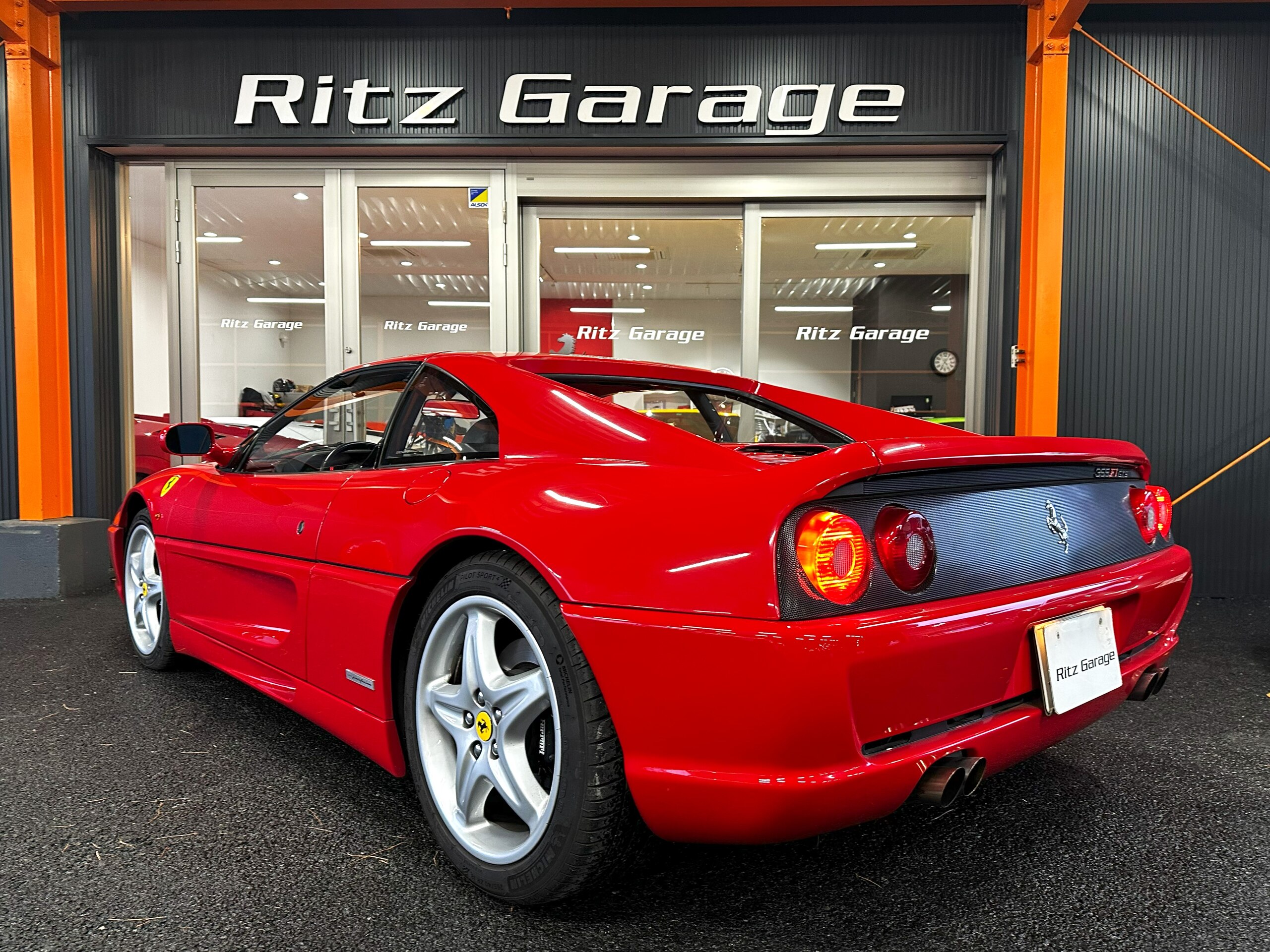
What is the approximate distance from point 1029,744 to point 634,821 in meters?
0.71

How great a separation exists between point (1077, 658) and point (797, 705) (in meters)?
0.64

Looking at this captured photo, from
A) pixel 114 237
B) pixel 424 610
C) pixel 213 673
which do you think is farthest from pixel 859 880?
pixel 114 237

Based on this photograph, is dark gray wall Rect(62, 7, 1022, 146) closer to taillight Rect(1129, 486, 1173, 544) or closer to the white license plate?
taillight Rect(1129, 486, 1173, 544)

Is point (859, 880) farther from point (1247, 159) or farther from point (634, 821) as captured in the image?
point (1247, 159)

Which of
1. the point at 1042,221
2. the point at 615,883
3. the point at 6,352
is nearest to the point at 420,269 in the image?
the point at 6,352

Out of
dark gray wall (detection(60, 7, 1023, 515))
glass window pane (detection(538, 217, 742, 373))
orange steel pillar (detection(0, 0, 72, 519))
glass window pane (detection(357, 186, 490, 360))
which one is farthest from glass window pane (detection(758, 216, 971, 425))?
orange steel pillar (detection(0, 0, 72, 519))

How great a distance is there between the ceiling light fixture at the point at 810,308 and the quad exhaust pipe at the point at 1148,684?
13.1 ft

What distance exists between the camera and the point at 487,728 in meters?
1.44

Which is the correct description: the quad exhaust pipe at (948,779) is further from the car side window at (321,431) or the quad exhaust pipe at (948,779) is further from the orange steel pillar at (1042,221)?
the orange steel pillar at (1042,221)

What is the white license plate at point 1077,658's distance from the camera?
1.31 meters

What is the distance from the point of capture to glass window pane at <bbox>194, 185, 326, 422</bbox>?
206 inches

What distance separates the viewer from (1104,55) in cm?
470

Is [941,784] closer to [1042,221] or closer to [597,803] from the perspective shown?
[597,803]

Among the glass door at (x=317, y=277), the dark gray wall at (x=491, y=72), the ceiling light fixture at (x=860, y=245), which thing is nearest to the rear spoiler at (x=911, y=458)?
the dark gray wall at (x=491, y=72)
